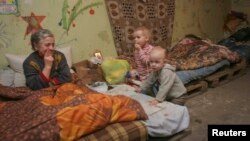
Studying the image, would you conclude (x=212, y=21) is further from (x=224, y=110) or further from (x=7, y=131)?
(x=7, y=131)

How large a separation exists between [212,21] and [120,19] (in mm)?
2417

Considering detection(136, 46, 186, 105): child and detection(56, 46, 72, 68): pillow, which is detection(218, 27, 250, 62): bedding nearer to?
detection(136, 46, 186, 105): child

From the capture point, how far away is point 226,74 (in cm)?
402

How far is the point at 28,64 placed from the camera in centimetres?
276

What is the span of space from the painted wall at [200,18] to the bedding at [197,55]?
1.76ft

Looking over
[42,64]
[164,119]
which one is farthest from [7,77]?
[164,119]

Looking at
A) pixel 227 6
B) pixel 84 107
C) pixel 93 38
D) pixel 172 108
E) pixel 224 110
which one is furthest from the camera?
pixel 227 6

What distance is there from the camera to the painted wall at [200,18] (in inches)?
200

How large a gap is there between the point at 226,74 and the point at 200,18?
1808 millimetres

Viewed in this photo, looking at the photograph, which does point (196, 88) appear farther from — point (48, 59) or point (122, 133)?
point (48, 59)

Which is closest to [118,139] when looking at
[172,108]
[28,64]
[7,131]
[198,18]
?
[172,108]

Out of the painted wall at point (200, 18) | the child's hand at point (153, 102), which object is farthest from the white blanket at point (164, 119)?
the painted wall at point (200, 18)

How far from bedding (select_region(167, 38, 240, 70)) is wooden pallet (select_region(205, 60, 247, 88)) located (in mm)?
120

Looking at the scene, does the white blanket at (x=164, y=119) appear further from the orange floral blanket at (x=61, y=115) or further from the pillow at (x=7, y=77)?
the pillow at (x=7, y=77)
